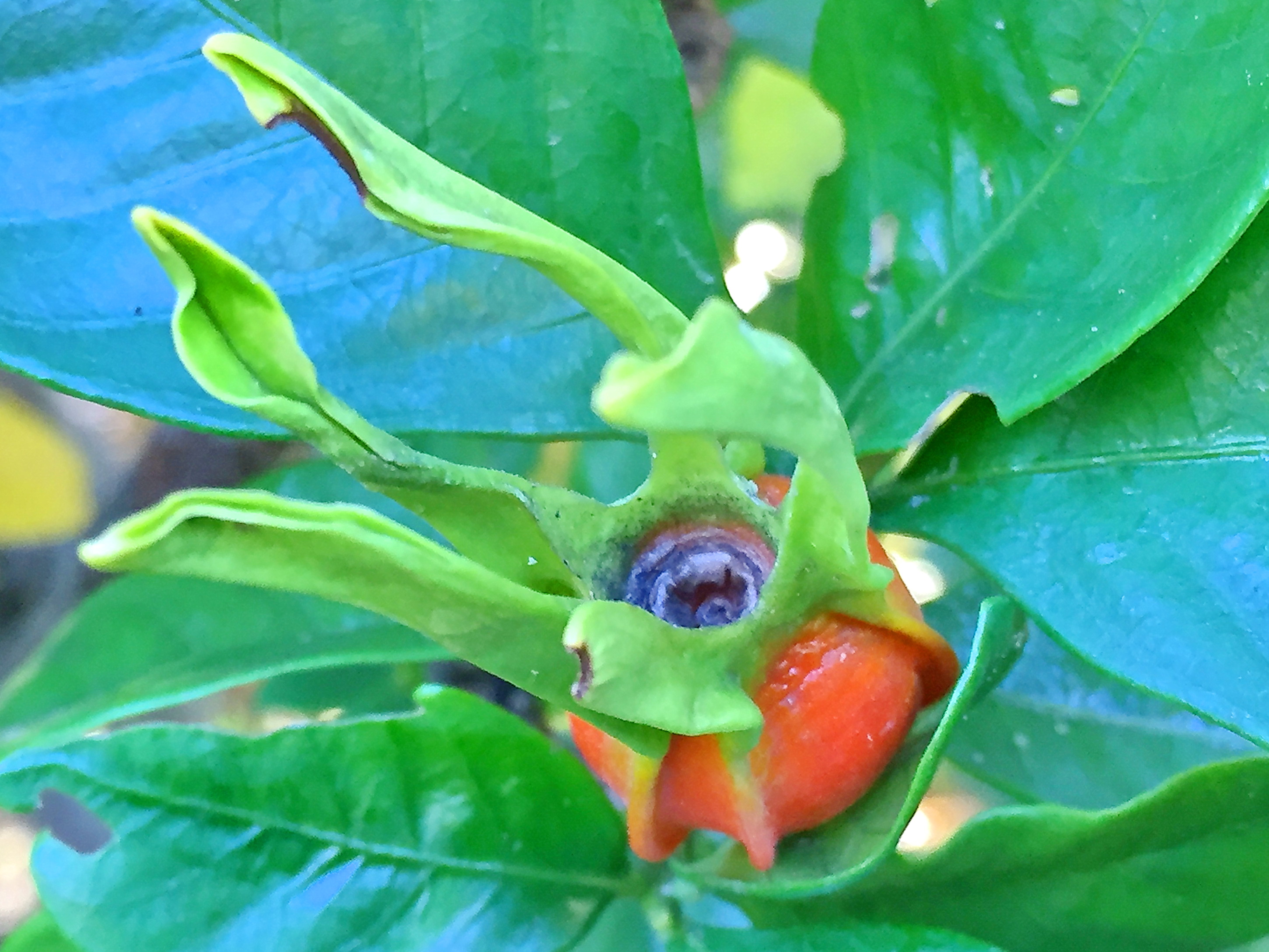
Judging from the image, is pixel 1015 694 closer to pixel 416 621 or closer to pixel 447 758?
pixel 447 758

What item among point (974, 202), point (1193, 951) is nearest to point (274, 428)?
point (974, 202)

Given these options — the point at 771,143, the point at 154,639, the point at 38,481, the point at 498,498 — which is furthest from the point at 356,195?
the point at 38,481

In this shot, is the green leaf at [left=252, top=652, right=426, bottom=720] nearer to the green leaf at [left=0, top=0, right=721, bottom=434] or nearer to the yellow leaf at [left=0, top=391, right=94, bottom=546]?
the green leaf at [left=0, top=0, right=721, bottom=434]

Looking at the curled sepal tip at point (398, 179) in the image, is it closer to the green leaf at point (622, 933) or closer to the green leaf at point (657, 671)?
the green leaf at point (657, 671)

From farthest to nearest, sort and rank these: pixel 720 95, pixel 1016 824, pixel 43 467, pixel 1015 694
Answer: pixel 43 467
pixel 720 95
pixel 1015 694
pixel 1016 824

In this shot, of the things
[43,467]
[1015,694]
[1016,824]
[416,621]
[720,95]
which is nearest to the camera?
[416,621]

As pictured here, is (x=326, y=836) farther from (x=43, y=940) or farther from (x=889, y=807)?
(x=43, y=940)

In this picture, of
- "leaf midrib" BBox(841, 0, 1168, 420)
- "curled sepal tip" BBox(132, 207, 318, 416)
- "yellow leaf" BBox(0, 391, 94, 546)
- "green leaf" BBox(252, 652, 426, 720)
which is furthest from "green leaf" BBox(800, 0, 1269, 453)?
"yellow leaf" BBox(0, 391, 94, 546)
